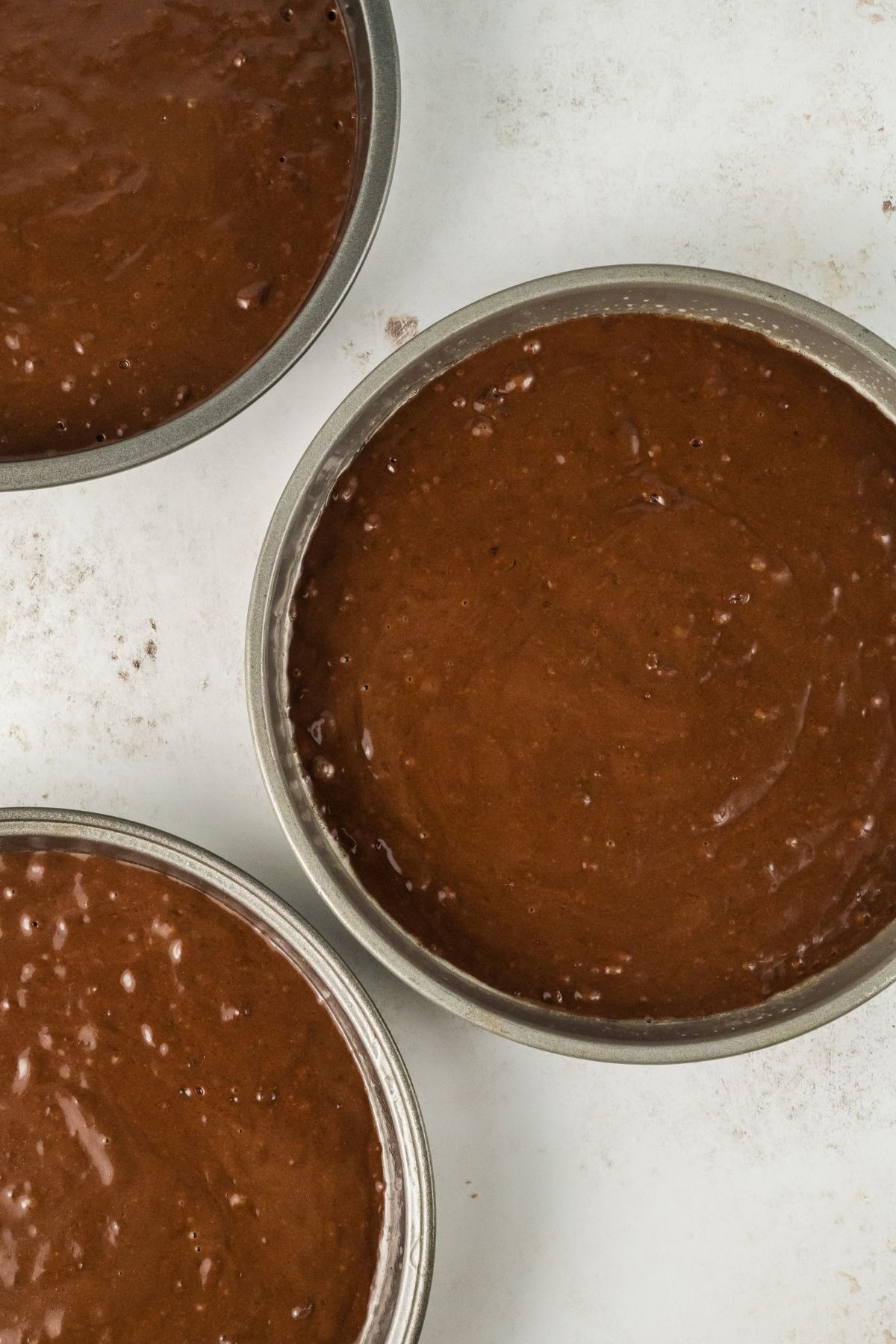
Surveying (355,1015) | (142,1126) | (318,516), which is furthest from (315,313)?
(142,1126)

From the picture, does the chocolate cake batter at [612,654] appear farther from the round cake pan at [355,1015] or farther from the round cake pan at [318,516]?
the round cake pan at [355,1015]

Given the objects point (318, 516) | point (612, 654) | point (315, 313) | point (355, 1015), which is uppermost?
point (315, 313)

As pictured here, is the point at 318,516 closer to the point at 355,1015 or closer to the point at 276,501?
the point at 276,501

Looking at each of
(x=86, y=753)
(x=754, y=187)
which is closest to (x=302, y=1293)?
(x=86, y=753)

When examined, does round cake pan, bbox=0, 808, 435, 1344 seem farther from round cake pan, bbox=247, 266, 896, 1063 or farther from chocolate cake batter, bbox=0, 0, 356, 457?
chocolate cake batter, bbox=0, 0, 356, 457

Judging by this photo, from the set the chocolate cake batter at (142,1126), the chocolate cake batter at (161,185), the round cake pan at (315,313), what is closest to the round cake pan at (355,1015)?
the chocolate cake batter at (142,1126)

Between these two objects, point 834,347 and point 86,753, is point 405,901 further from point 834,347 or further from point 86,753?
point 834,347

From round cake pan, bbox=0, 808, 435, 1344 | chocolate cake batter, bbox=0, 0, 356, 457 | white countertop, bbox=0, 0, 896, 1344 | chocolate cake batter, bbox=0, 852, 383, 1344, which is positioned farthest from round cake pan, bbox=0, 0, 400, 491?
chocolate cake batter, bbox=0, 852, 383, 1344
